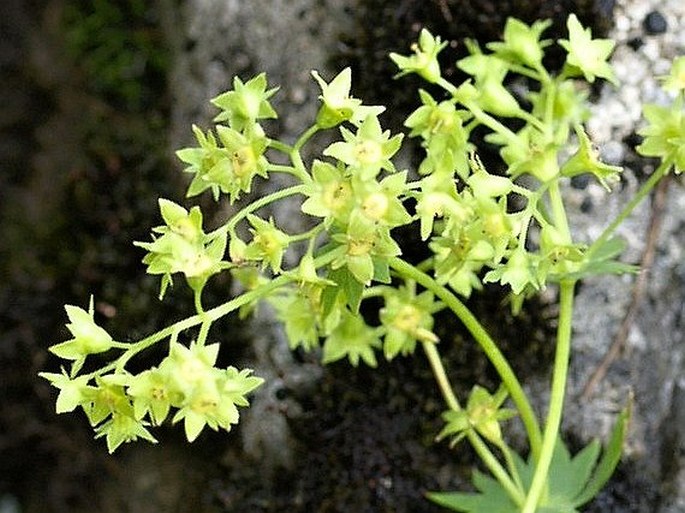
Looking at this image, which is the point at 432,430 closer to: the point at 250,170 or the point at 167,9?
the point at 250,170

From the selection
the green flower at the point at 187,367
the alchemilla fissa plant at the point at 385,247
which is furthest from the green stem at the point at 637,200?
the green flower at the point at 187,367

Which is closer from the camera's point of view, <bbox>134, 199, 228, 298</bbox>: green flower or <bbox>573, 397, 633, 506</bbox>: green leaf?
<bbox>134, 199, 228, 298</bbox>: green flower

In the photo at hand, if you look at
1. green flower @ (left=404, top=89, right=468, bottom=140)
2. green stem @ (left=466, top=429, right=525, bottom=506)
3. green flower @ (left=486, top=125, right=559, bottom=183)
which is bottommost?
green stem @ (left=466, top=429, right=525, bottom=506)

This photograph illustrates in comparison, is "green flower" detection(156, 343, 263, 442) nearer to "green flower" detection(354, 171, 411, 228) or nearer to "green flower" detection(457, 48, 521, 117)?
"green flower" detection(354, 171, 411, 228)

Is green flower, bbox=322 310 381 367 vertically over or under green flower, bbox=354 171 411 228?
under

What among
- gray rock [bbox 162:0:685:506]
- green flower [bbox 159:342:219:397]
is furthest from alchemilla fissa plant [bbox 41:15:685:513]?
gray rock [bbox 162:0:685:506]

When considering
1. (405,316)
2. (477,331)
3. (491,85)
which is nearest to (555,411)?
(477,331)

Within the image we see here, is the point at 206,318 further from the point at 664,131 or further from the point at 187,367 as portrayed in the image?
the point at 664,131

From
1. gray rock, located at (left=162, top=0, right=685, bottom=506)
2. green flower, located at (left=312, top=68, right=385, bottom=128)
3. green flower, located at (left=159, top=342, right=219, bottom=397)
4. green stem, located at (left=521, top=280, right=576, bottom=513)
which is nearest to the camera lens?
green flower, located at (left=159, top=342, right=219, bottom=397)

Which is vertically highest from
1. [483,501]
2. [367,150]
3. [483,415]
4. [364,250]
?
[367,150]

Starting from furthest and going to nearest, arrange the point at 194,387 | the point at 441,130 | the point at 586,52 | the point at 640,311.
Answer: the point at 640,311 < the point at 586,52 < the point at 441,130 < the point at 194,387
